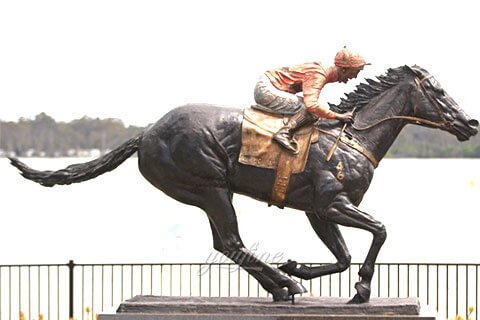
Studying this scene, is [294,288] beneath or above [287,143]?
beneath

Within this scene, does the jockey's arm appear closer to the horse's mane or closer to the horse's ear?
the horse's mane

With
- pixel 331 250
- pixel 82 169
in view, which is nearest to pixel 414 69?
pixel 331 250

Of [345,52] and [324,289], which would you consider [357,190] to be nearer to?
[345,52]

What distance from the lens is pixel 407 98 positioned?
1017 cm

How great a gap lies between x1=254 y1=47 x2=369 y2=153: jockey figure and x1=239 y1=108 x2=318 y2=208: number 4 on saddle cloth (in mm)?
56

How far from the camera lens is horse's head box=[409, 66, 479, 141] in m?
10.1

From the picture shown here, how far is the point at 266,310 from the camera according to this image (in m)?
9.88

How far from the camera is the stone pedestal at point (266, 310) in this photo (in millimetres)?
9766

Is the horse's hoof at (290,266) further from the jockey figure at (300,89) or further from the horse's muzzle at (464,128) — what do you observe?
the horse's muzzle at (464,128)

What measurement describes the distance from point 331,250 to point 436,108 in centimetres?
138

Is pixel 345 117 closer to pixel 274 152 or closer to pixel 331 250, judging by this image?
pixel 274 152

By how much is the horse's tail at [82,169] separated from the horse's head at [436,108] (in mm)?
2256

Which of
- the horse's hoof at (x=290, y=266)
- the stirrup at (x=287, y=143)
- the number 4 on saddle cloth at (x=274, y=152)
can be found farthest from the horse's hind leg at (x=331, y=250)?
the stirrup at (x=287, y=143)

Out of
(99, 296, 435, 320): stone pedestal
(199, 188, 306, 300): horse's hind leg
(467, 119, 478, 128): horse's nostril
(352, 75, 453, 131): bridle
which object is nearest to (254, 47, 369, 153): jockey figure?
(352, 75, 453, 131): bridle
